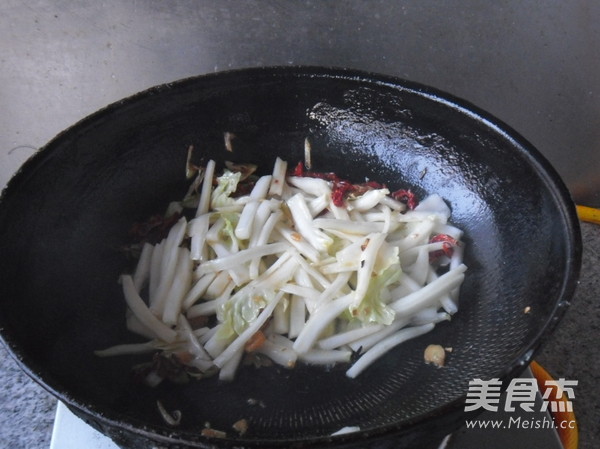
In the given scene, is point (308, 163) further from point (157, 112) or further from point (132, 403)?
point (132, 403)

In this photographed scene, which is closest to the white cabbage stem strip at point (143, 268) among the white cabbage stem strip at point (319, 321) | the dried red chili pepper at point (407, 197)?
the white cabbage stem strip at point (319, 321)

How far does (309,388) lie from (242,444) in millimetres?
397

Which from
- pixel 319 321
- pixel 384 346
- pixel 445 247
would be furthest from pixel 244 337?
pixel 445 247

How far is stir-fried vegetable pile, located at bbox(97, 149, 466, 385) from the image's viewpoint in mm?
1309

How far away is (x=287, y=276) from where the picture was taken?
1.40 meters

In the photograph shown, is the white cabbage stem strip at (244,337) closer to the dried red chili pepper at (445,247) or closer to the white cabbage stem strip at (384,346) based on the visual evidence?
the white cabbage stem strip at (384,346)

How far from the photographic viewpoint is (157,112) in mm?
1543

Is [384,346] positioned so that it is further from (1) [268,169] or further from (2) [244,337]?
(1) [268,169]

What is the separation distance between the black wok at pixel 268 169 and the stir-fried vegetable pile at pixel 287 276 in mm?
48

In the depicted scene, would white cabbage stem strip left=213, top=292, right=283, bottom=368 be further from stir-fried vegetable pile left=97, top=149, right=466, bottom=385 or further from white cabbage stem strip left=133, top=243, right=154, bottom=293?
white cabbage stem strip left=133, top=243, right=154, bottom=293

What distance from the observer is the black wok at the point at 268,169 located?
1.11 meters

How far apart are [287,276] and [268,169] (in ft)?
1.35

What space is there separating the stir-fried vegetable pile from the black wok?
0.05m

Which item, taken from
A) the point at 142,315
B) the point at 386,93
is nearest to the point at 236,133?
the point at 386,93
